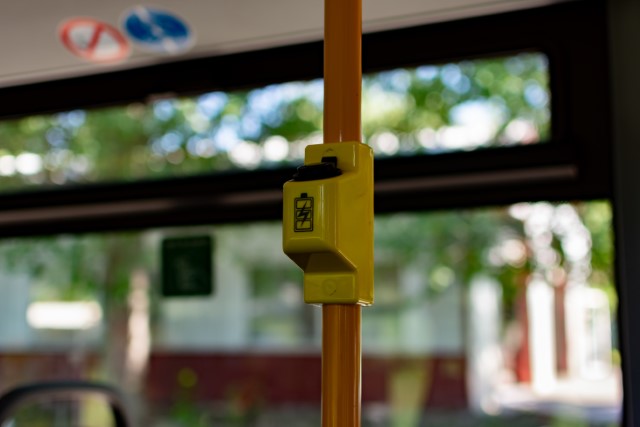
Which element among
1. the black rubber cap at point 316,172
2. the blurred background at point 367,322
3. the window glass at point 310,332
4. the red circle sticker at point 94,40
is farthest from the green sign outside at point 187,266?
the window glass at point 310,332

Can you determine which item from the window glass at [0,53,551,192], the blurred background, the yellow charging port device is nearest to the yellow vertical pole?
the yellow charging port device

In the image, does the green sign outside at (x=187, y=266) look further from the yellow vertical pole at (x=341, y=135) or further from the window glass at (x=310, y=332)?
the window glass at (x=310, y=332)

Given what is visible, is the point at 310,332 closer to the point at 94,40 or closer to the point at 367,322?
the point at 367,322

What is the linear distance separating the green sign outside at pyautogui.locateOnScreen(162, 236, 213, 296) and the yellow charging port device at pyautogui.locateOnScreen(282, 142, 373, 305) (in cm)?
179

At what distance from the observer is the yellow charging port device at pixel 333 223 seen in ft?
2.92

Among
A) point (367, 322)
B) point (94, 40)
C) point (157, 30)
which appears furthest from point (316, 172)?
point (367, 322)

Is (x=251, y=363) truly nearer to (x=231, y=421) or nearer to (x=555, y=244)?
(x=231, y=421)

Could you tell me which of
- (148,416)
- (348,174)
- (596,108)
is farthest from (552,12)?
(148,416)

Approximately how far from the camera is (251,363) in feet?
30.9

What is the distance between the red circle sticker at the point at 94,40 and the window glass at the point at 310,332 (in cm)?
465

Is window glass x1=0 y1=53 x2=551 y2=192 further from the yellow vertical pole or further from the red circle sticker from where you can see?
the yellow vertical pole

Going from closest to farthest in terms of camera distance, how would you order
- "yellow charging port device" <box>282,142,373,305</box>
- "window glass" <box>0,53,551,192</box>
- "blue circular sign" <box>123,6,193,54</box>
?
"yellow charging port device" <box>282,142,373,305</box> → "blue circular sign" <box>123,6,193,54</box> → "window glass" <box>0,53,551,192</box>

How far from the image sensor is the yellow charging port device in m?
0.89

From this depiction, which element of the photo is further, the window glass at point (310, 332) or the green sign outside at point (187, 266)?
the window glass at point (310, 332)
